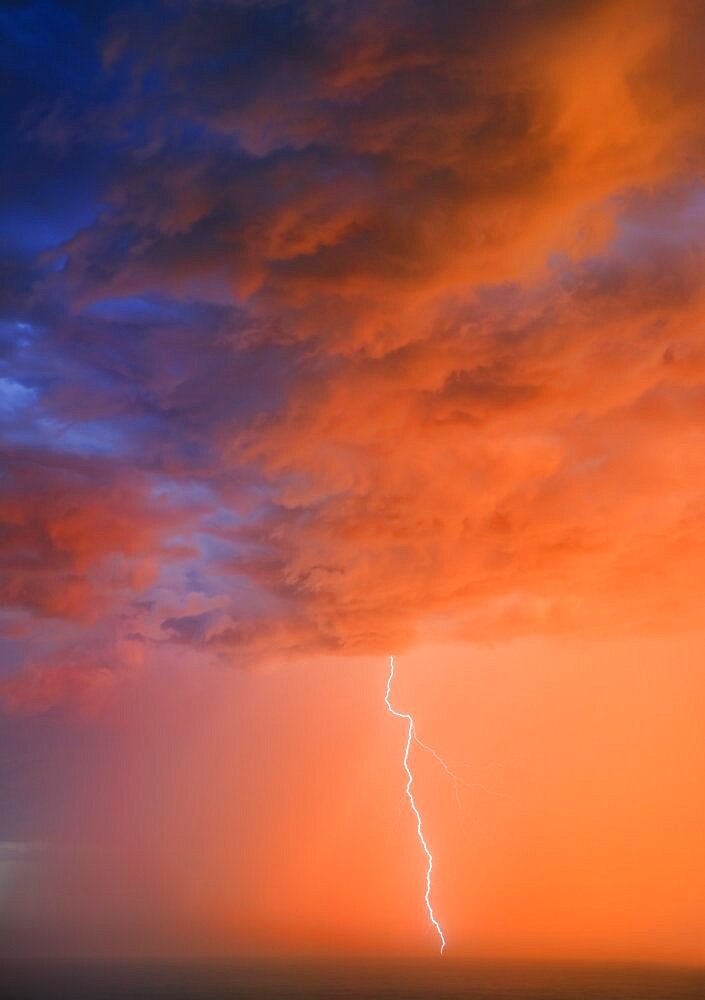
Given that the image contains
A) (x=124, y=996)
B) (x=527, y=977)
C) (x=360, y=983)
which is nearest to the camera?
(x=124, y=996)

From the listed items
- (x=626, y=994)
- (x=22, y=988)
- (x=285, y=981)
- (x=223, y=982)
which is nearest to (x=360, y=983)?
(x=285, y=981)

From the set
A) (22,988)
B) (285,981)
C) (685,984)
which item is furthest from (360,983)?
(685,984)

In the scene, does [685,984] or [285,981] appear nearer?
[285,981]

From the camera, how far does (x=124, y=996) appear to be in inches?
1984

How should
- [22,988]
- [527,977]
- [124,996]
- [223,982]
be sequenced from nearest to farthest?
1. [124,996]
2. [22,988]
3. [223,982]
4. [527,977]

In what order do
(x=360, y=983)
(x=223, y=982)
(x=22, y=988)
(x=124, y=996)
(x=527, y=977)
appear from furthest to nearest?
1. (x=527, y=977)
2. (x=223, y=982)
3. (x=360, y=983)
4. (x=22, y=988)
5. (x=124, y=996)

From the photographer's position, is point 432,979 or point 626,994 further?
point 432,979

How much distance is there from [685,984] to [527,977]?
13.1 m

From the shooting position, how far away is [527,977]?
77312 mm

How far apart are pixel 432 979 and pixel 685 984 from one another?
20835 mm

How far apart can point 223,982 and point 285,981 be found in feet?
15.8

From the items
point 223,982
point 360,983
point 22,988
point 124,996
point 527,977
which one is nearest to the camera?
point 124,996

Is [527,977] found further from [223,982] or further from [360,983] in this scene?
[223,982]

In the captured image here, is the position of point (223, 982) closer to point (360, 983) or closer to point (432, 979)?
point (360, 983)
